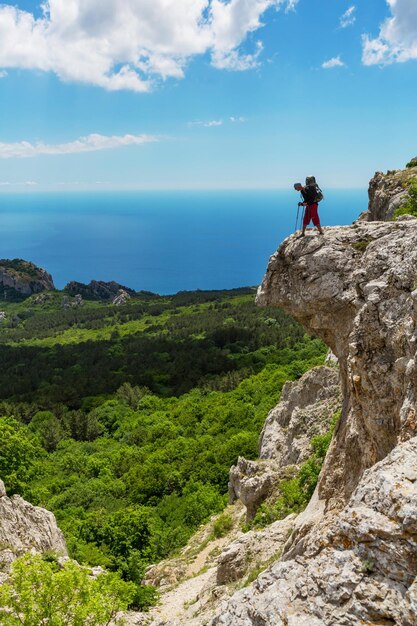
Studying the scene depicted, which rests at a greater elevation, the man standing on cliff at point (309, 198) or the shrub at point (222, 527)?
the man standing on cliff at point (309, 198)

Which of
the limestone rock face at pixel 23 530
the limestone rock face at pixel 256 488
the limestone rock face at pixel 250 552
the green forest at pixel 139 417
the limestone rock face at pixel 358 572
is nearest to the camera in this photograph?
the limestone rock face at pixel 358 572

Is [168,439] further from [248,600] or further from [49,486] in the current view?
[248,600]

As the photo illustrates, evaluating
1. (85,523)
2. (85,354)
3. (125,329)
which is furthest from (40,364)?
(85,523)

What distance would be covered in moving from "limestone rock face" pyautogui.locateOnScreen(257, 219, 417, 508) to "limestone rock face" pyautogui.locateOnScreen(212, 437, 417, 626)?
2.53 meters

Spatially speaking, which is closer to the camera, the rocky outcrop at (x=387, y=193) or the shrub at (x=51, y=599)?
the shrub at (x=51, y=599)

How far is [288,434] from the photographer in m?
31.0

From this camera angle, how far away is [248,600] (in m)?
8.52

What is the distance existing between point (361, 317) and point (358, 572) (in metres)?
7.51

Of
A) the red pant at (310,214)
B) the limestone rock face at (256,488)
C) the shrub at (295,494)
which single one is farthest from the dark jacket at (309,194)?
the limestone rock face at (256,488)

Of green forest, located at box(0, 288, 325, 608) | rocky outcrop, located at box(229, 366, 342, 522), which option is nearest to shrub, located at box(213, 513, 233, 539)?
rocky outcrop, located at box(229, 366, 342, 522)

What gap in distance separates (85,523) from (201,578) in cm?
1443

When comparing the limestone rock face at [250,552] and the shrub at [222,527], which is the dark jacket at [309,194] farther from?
the shrub at [222,527]

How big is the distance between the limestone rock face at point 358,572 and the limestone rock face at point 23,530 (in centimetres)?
1758

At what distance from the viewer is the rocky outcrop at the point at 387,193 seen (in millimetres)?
39441
